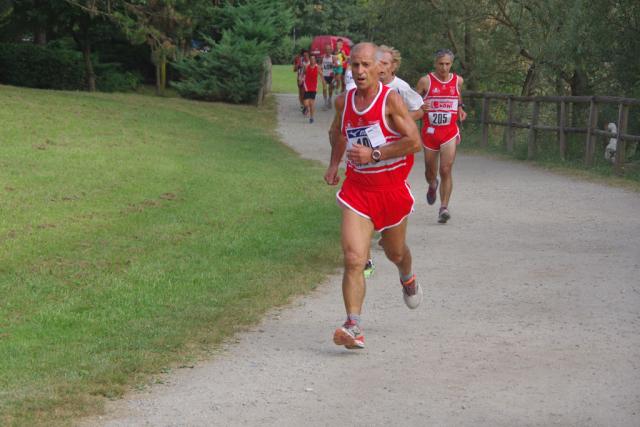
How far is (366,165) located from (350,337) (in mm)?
1129

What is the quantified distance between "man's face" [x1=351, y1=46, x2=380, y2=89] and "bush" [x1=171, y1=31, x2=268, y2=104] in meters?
29.7

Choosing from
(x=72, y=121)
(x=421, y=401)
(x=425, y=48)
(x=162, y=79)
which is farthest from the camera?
(x=162, y=79)

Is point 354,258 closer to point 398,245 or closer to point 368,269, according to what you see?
point 398,245

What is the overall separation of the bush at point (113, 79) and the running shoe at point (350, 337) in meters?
32.2

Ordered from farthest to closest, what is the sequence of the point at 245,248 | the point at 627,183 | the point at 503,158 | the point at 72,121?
the point at 72,121 < the point at 503,158 < the point at 627,183 < the point at 245,248

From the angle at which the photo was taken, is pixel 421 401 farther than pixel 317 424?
Yes

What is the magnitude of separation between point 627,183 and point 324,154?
7.94m

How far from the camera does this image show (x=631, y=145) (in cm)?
2009

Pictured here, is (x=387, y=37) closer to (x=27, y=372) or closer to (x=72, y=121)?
(x=72, y=121)

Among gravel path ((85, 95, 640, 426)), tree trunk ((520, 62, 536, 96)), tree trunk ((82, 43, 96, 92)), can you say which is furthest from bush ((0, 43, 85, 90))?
gravel path ((85, 95, 640, 426))

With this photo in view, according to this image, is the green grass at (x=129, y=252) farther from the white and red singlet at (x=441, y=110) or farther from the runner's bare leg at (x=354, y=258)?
the white and red singlet at (x=441, y=110)

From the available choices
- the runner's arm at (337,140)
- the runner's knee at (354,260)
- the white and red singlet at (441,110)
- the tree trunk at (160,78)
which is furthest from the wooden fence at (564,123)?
the tree trunk at (160,78)

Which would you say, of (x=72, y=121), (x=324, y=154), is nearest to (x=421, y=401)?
(x=324, y=154)

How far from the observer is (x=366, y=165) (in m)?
7.09
